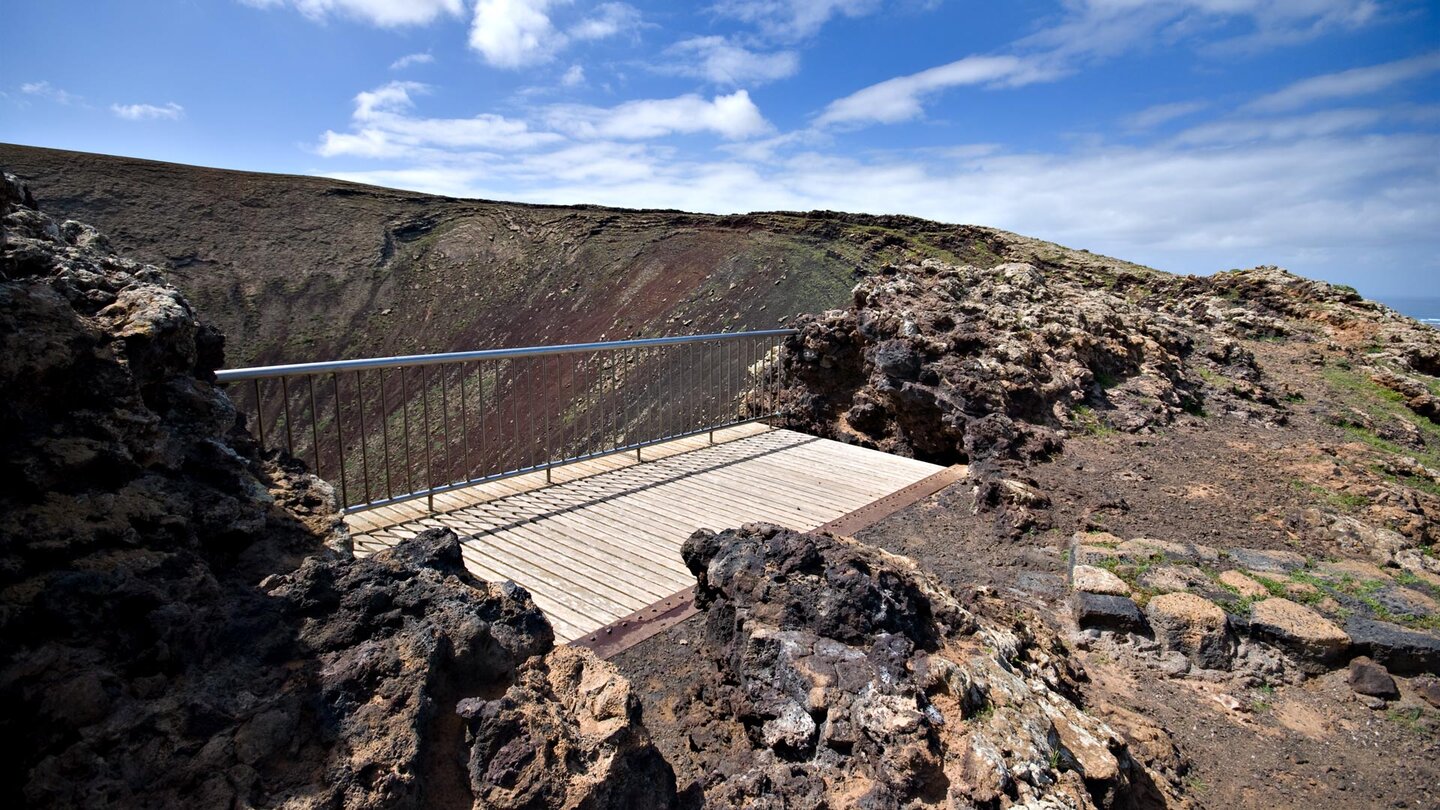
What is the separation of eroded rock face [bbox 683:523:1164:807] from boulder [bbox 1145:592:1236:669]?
42.9 inches

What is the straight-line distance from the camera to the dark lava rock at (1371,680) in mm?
3041

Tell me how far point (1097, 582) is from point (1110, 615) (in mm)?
302

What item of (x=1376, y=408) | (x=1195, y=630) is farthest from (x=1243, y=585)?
(x=1376, y=408)

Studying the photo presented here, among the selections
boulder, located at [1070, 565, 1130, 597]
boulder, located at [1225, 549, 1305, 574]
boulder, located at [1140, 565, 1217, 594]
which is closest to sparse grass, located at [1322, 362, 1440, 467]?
boulder, located at [1225, 549, 1305, 574]

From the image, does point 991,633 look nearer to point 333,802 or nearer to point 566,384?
point 333,802

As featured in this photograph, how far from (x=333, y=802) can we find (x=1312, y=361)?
10.9 metres

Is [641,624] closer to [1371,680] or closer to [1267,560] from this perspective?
[1371,680]

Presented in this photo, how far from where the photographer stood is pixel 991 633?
8.47 ft

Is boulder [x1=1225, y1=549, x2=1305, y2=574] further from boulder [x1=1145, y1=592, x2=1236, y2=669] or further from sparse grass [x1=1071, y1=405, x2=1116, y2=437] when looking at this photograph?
sparse grass [x1=1071, y1=405, x2=1116, y2=437]

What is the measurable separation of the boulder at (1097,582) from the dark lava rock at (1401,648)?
924 millimetres

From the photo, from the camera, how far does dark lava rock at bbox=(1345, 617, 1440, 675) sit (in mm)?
3117

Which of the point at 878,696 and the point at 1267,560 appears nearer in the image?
the point at 878,696

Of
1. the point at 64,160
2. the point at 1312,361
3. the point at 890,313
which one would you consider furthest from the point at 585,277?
the point at 1312,361

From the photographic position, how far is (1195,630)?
11.1 ft
